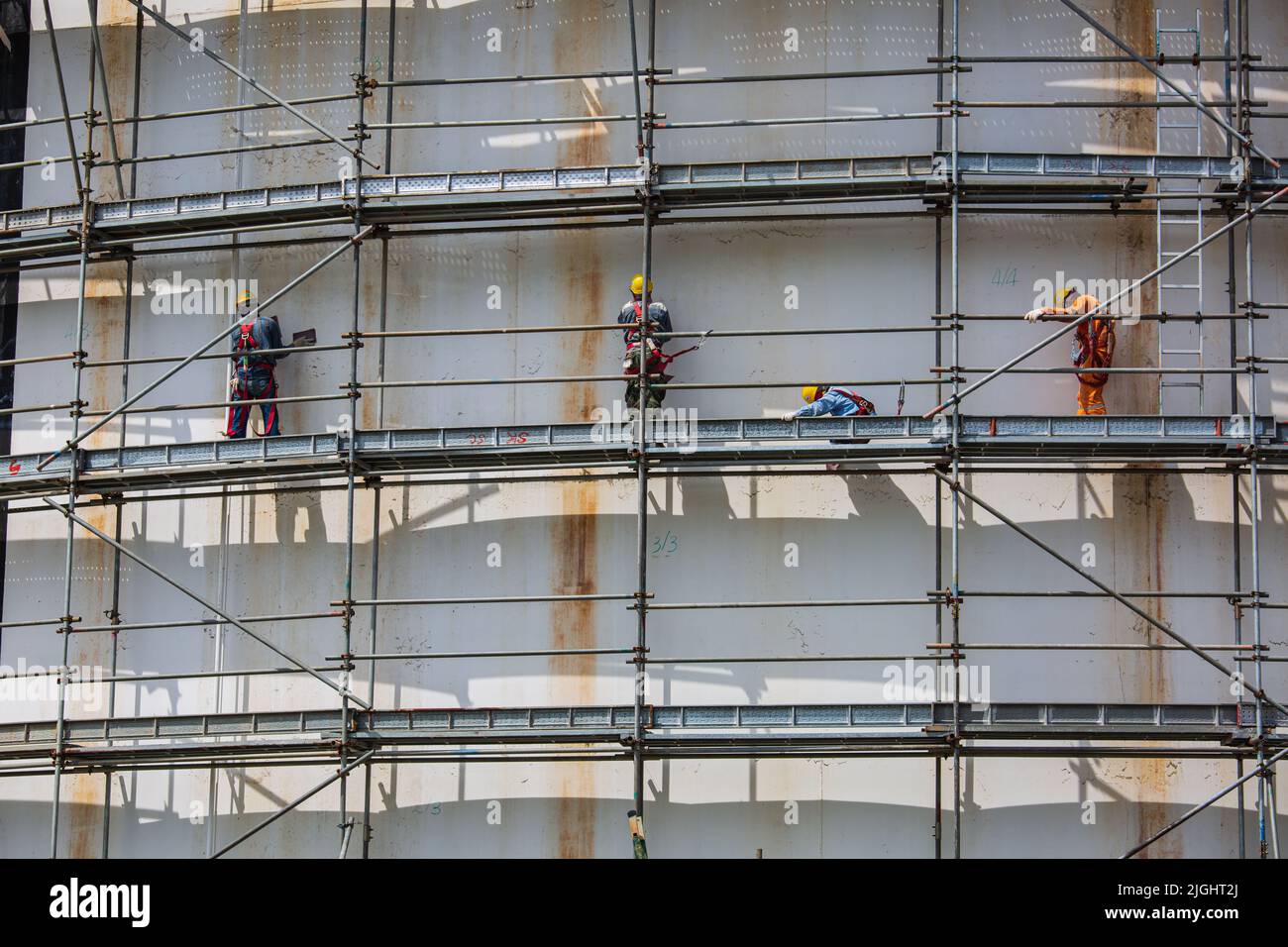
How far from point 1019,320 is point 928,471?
194 cm

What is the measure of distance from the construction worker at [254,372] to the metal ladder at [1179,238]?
28.0ft

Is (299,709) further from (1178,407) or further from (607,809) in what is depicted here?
(1178,407)

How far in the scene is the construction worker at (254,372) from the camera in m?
17.3

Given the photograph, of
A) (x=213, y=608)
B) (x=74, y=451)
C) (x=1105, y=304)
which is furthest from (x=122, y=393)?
(x=1105, y=304)

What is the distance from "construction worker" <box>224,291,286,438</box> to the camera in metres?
17.3

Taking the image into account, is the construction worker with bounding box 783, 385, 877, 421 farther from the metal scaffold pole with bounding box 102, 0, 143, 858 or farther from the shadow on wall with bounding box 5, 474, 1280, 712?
the metal scaffold pole with bounding box 102, 0, 143, 858

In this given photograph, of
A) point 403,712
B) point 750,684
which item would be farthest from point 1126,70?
point 403,712

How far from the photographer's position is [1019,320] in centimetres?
1698

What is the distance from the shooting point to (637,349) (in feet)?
53.7

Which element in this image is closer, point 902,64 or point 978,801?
point 978,801

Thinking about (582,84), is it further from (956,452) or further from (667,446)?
(956,452)

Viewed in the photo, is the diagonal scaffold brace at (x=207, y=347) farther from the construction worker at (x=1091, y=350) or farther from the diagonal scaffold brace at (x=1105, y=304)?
the construction worker at (x=1091, y=350)
